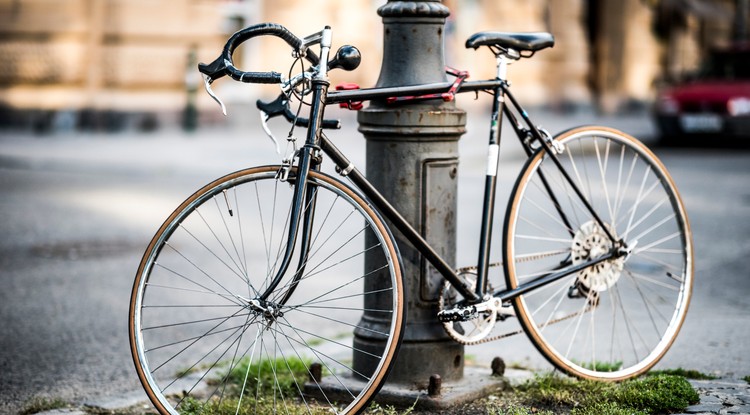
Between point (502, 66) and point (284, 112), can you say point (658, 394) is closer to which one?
point (502, 66)

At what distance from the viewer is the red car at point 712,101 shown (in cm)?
1644

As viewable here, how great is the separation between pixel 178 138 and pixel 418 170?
12.7 meters

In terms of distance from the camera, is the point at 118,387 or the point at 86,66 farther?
the point at 86,66

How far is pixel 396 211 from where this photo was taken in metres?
3.72

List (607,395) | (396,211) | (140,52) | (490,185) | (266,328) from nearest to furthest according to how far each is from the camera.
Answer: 1. (266,328)
2. (396,211)
3. (607,395)
4. (490,185)
5. (140,52)

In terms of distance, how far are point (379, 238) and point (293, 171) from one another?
36 cm

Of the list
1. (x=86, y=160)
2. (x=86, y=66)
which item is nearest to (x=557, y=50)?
(x=86, y=66)

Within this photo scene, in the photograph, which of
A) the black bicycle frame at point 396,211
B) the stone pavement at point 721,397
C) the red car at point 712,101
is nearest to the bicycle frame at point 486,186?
the black bicycle frame at point 396,211

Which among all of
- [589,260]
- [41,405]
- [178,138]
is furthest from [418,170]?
[178,138]

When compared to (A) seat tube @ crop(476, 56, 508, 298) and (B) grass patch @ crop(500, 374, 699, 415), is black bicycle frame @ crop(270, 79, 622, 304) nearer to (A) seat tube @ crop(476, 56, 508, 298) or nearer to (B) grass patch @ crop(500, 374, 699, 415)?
(A) seat tube @ crop(476, 56, 508, 298)

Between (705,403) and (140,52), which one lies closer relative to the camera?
(705,403)

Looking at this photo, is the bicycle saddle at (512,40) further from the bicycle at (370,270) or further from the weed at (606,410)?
the weed at (606,410)

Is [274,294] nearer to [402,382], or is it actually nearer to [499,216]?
[402,382]

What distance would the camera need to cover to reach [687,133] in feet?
56.3
